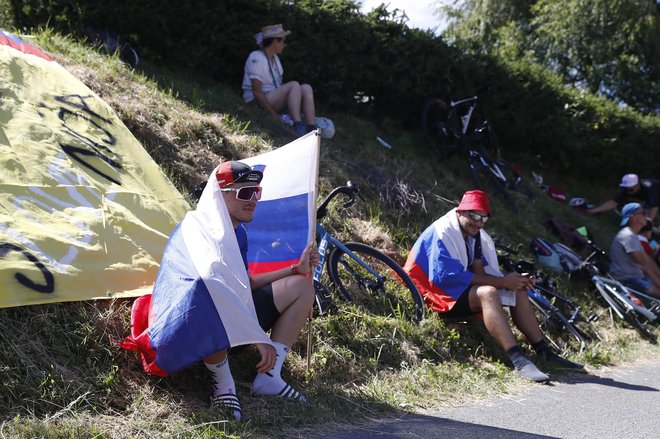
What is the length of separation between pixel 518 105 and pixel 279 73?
4.86 metres

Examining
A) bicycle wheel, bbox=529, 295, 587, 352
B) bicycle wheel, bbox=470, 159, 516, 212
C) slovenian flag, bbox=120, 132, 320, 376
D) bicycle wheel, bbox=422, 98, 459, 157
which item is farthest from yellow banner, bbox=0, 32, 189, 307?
bicycle wheel, bbox=470, 159, 516, 212

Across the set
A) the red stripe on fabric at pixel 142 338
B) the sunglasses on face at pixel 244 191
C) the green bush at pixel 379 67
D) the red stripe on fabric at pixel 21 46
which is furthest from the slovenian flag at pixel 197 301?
the green bush at pixel 379 67

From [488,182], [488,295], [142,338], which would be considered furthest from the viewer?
[488,182]

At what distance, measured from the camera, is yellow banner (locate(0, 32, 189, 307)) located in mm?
4590

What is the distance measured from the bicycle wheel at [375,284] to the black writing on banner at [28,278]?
2.63 m

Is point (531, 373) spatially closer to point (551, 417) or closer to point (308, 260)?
point (551, 417)

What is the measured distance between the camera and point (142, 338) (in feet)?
14.0

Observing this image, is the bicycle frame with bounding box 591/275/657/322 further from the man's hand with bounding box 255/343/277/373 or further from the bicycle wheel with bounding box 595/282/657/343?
the man's hand with bounding box 255/343/277/373

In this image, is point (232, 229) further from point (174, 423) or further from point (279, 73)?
point (279, 73)

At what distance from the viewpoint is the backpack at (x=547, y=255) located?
9.45m

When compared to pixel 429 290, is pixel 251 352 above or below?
below

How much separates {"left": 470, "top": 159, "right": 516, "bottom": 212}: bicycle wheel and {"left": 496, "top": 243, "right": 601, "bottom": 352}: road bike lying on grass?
8.14ft

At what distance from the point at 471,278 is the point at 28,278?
12.5 feet

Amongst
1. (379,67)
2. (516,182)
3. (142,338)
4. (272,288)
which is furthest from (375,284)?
(516,182)
